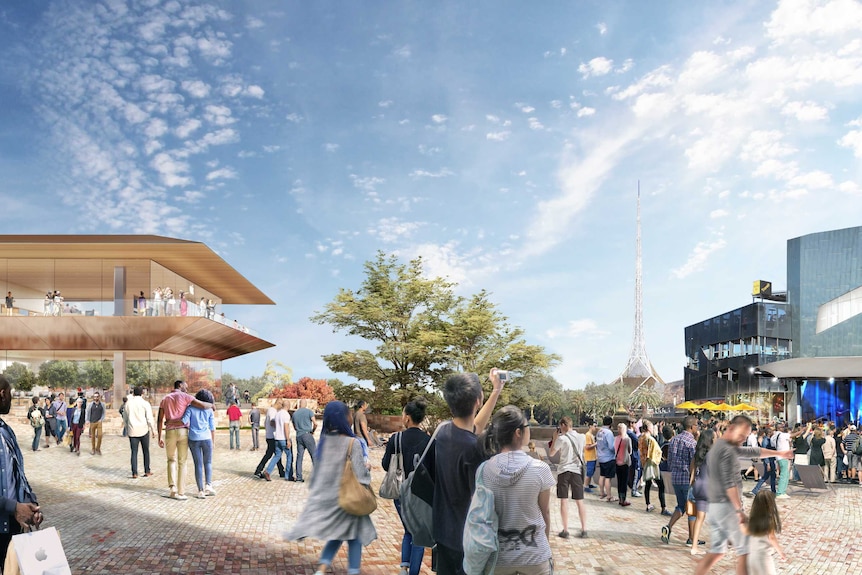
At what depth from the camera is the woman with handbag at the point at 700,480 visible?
8.25 metres

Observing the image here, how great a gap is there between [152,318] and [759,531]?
3166 centimetres

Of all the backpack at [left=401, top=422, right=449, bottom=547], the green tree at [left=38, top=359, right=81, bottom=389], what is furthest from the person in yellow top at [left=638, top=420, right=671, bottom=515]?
the green tree at [left=38, top=359, right=81, bottom=389]

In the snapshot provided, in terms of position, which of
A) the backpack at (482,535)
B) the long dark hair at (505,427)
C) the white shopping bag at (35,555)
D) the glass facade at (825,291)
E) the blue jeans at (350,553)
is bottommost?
the blue jeans at (350,553)

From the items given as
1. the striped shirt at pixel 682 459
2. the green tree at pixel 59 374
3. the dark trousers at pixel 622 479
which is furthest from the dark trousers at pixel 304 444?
the green tree at pixel 59 374

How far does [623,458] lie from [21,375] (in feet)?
98.6

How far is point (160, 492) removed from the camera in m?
12.2

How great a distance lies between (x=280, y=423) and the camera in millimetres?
13289

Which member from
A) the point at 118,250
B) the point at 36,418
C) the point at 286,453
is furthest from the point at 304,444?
the point at 118,250

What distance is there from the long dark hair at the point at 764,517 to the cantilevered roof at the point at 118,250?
30639 millimetres

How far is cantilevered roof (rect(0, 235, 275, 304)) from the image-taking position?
32500 millimetres

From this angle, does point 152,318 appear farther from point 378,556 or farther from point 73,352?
point 378,556

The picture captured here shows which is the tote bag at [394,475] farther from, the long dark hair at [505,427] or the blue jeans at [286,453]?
the blue jeans at [286,453]

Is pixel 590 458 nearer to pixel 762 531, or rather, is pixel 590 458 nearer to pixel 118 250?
pixel 762 531

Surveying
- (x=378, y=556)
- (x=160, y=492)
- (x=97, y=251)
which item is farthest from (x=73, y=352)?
(x=378, y=556)
